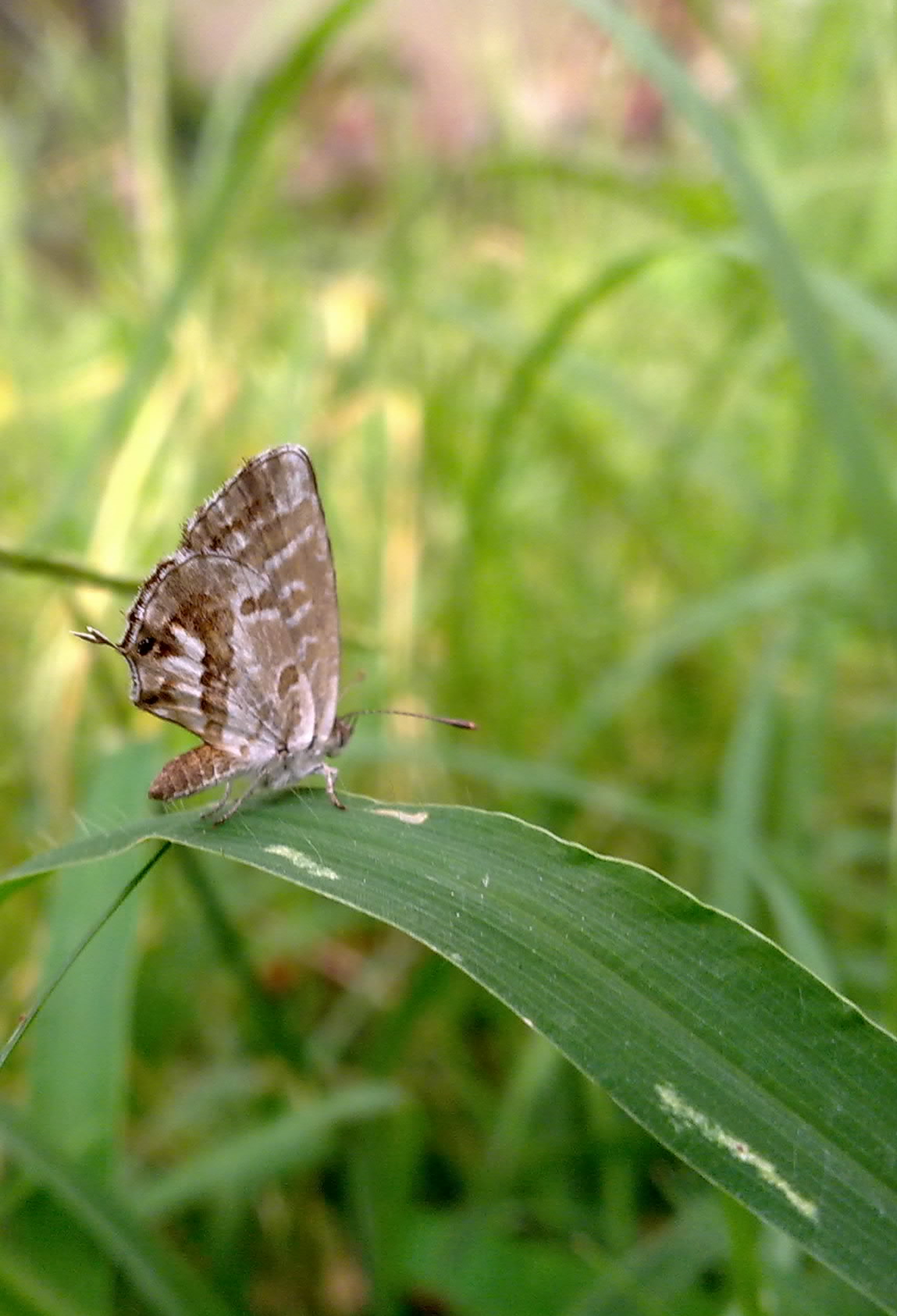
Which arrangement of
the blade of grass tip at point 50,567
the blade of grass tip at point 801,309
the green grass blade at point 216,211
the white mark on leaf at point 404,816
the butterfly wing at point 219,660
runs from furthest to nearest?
the green grass blade at point 216,211, the blade of grass tip at point 801,309, the butterfly wing at point 219,660, the blade of grass tip at point 50,567, the white mark on leaf at point 404,816

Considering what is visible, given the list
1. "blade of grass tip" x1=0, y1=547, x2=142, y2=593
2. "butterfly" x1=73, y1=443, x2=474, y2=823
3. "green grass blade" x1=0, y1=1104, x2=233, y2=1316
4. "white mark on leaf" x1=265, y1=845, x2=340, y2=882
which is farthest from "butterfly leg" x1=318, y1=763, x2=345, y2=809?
"green grass blade" x1=0, y1=1104, x2=233, y2=1316

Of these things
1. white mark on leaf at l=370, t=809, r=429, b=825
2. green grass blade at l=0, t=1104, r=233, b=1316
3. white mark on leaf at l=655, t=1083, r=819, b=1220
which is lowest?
green grass blade at l=0, t=1104, r=233, b=1316

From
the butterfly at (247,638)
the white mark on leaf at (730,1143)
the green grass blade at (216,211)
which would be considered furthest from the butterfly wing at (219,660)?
the green grass blade at (216,211)

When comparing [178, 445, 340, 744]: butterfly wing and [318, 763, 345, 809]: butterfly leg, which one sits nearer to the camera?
[318, 763, 345, 809]: butterfly leg

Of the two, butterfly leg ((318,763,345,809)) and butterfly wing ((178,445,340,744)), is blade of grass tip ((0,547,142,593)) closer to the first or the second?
butterfly wing ((178,445,340,744))

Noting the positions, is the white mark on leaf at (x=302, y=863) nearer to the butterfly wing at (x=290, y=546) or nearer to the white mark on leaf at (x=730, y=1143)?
the white mark on leaf at (x=730, y=1143)

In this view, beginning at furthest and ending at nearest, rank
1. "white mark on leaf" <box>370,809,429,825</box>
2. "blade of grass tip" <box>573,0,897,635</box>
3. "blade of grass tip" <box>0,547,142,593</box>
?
"blade of grass tip" <box>573,0,897,635</box>, "blade of grass tip" <box>0,547,142,593</box>, "white mark on leaf" <box>370,809,429,825</box>

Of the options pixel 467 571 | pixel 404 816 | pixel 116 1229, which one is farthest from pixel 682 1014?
pixel 467 571

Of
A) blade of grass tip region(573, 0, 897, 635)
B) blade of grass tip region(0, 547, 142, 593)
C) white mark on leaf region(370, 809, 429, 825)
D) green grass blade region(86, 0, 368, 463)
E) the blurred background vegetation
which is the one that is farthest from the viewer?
green grass blade region(86, 0, 368, 463)
